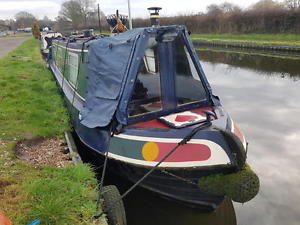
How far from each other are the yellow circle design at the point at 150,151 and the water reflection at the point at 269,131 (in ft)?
5.91

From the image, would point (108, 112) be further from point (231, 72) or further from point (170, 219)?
point (231, 72)

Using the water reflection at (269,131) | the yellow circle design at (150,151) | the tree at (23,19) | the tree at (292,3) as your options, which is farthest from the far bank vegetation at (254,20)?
the tree at (23,19)

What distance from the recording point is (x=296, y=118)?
8984 millimetres

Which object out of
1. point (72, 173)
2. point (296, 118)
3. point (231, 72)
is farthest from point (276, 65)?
point (72, 173)

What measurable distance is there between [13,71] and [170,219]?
12.4 meters

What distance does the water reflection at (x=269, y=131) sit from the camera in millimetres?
5161

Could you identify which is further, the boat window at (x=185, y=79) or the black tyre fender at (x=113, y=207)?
the boat window at (x=185, y=79)

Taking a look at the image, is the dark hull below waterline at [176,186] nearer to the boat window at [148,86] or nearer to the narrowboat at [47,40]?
the boat window at [148,86]

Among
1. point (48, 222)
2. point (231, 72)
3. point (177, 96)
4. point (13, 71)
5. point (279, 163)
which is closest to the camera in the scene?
point (48, 222)

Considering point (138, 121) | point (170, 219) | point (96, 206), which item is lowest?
point (170, 219)

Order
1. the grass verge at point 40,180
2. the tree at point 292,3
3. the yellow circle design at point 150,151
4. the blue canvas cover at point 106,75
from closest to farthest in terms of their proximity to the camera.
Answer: the grass verge at point 40,180, the yellow circle design at point 150,151, the blue canvas cover at point 106,75, the tree at point 292,3

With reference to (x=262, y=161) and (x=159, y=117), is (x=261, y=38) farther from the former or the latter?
(x=159, y=117)

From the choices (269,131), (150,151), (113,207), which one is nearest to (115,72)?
(150,151)

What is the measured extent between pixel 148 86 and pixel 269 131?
173 inches
